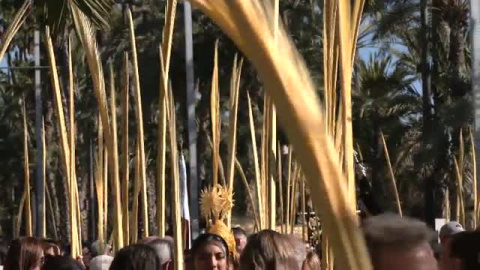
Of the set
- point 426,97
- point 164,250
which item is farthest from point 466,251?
point 426,97

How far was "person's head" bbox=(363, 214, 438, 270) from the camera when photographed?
1957 mm

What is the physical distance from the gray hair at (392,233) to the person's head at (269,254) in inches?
77.0

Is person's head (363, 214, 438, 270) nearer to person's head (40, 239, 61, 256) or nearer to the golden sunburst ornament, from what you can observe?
person's head (40, 239, 61, 256)

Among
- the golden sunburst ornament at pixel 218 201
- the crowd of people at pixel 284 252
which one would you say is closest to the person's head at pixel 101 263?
the crowd of people at pixel 284 252

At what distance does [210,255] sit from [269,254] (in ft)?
3.42

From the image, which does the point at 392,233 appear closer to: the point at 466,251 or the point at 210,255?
the point at 466,251

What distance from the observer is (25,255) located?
566 cm

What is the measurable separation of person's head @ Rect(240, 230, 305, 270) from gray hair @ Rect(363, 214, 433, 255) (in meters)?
1.96

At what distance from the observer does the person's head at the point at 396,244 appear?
77.0 inches

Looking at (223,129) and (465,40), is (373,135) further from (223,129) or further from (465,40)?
(465,40)

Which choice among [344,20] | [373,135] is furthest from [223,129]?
[344,20]

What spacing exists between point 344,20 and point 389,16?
24562mm

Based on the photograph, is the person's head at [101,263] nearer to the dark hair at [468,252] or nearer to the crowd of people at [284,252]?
the crowd of people at [284,252]

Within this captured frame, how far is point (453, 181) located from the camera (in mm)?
26766
